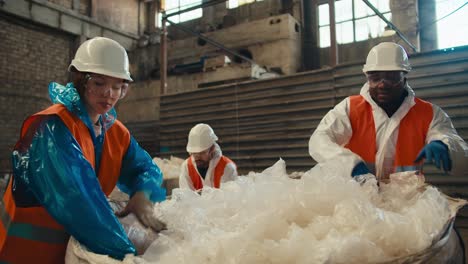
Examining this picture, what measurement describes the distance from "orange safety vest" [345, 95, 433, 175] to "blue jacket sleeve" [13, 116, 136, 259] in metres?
1.49

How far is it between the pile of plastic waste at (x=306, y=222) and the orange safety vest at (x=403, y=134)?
571 mm

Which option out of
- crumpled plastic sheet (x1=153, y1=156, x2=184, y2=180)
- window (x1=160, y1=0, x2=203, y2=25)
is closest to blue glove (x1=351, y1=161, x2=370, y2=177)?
crumpled plastic sheet (x1=153, y1=156, x2=184, y2=180)

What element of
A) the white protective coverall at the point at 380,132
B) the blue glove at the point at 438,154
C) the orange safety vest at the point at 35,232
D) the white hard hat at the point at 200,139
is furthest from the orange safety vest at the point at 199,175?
the orange safety vest at the point at 35,232

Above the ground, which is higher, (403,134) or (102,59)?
(102,59)

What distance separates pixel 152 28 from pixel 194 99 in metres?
7.80

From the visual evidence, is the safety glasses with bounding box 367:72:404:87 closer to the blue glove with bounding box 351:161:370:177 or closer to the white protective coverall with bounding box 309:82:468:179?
the white protective coverall with bounding box 309:82:468:179

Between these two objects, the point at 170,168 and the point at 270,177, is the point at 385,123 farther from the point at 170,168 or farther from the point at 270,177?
the point at 170,168

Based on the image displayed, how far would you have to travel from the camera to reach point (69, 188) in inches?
41.4

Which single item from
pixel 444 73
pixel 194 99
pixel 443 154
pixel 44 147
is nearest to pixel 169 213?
pixel 44 147

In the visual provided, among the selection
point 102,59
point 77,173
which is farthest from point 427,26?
point 77,173

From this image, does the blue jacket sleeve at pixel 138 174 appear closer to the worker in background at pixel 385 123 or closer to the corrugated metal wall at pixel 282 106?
the worker in background at pixel 385 123

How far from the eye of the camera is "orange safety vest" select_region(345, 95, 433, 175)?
1.97 m

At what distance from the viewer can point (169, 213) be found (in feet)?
4.65

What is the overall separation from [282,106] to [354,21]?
572 centimetres
